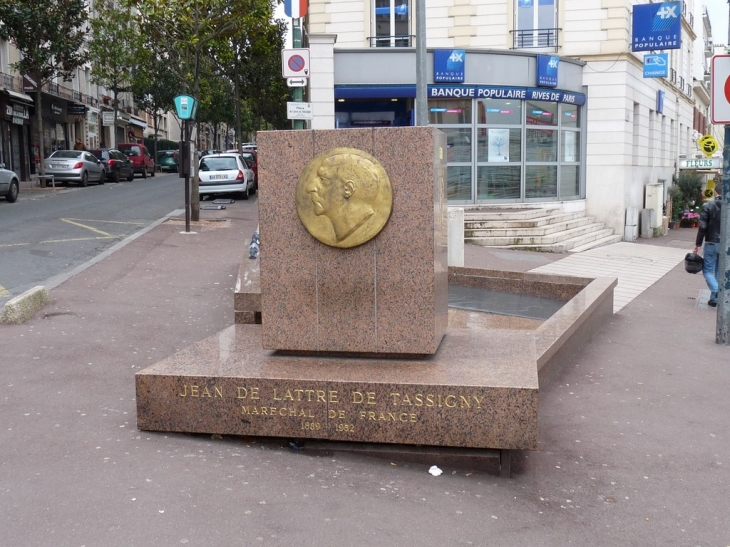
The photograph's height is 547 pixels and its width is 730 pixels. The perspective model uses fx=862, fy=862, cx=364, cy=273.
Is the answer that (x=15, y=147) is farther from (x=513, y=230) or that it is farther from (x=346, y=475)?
(x=346, y=475)

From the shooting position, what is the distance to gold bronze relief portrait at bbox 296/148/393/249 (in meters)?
5.07

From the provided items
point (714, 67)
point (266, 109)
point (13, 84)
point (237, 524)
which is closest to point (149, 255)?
point (714, 67)

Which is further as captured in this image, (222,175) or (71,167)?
(71,167)

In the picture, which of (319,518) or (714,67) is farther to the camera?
(714,67)

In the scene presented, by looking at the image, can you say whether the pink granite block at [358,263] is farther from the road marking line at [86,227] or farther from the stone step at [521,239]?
the stone step at [521,239]

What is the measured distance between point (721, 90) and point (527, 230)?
10237 millimetres

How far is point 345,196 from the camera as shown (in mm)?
5059

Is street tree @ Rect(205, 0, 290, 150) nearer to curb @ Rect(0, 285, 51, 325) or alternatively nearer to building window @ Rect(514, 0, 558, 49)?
building window @ Rect(514, 0, 558, 49)

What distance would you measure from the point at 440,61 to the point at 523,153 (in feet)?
9.71

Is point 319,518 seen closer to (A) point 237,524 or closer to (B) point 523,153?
(A) point 237,524

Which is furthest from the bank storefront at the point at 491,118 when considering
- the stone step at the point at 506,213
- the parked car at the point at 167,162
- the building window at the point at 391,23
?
the parked car at the point at 167,162

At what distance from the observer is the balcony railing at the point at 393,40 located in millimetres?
21094

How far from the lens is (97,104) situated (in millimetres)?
57812

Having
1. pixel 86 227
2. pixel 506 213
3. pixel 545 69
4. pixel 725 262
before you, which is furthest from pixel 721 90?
pixel 86 227
